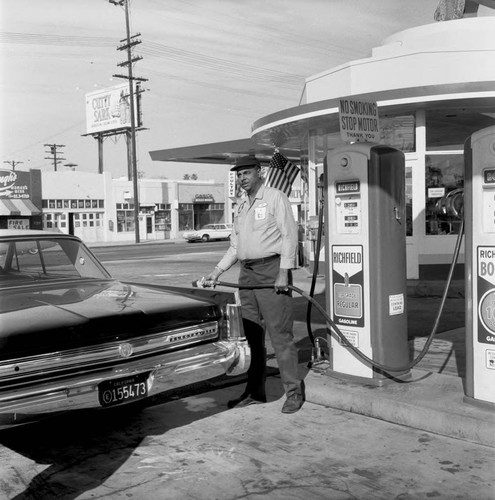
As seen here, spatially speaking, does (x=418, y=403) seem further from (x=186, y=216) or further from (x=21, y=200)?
(x=186, y=216)

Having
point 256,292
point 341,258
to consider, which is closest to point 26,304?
point 256,292

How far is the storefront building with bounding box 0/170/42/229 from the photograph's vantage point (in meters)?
45.2

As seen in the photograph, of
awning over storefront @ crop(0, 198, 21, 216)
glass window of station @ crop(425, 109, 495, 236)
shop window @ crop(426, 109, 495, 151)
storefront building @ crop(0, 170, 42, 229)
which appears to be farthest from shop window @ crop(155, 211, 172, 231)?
glass window of station @ crop(425, 109, 495, 236)

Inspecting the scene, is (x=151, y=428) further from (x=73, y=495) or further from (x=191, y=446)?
(x=73, y=495)

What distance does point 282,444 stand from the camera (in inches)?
177

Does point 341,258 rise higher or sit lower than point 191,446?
higher

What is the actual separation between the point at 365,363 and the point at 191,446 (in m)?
1.69

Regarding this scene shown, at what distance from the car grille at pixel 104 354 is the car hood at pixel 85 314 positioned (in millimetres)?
39

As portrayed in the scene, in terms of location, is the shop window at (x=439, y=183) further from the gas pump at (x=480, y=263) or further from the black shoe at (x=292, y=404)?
the black shoe at (x=292, y=404)

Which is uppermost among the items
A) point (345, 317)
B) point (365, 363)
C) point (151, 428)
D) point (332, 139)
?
point (332, 139)

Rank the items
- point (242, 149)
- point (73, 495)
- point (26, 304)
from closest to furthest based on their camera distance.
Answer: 1. point (73, 495)
2. point (26, 304)
3. point (242, 149)

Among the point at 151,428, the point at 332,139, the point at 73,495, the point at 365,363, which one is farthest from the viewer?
the point at 332,139

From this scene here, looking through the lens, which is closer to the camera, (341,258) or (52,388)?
(52,388)

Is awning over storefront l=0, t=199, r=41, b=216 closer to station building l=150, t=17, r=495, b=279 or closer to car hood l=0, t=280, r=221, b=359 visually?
station building l=150, t=17, r=495, b=279
